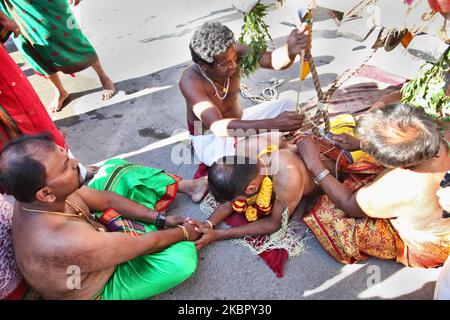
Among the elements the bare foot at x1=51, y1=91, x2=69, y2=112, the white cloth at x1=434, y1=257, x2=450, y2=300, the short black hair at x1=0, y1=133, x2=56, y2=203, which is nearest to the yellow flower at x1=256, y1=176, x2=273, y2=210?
the white cloth at x1=434, y1=257, x2=450, y2=300

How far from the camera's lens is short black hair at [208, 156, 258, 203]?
2529 millimetres

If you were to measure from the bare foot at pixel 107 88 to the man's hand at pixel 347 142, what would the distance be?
257cm

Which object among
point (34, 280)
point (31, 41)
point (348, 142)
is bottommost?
point (348, 142)

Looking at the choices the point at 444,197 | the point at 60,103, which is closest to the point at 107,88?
the point at 60,103

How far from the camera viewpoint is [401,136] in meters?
2.06

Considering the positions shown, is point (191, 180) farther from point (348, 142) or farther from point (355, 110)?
point (355, 110)

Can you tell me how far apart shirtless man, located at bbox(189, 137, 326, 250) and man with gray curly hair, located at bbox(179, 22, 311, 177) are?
0.72 ft

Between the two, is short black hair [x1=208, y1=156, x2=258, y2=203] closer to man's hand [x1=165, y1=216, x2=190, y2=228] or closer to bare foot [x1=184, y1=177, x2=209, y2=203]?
man's hand [x1=165, y1=216, x2=190, y2=228]

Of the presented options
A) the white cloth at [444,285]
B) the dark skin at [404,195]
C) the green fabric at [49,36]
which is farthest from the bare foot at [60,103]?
the white cloth at [444,285]

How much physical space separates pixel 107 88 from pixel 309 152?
2.57m

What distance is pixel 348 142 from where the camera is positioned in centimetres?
276

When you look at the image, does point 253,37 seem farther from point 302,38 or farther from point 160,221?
point 160,221

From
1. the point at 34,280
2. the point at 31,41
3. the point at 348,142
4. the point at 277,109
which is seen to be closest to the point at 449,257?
the point at 348,142

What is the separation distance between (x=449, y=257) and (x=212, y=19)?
13.2ft
